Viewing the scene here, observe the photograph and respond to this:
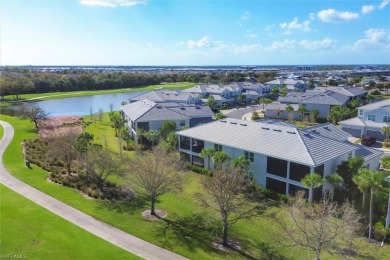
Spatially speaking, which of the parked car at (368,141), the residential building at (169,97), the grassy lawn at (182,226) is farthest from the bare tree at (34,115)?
the parked car at (368,141)

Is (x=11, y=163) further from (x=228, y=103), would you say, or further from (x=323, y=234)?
(x=228, y=103)

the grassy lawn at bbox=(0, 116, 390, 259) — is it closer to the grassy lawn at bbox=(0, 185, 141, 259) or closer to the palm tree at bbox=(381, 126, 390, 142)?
the grassy lawn at bbox=(0, 185, 141, 259)

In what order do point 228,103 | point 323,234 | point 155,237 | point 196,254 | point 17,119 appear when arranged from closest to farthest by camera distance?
1. point 323,234
2. point 196,254
3. point 155,237
4. point 17,119
5. point 228,103

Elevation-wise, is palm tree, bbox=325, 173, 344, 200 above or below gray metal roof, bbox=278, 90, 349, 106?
below

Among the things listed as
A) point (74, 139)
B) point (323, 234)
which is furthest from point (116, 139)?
point (323, 234)

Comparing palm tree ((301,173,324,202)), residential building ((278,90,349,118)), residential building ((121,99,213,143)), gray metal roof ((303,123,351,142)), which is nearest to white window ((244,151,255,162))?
palm tree ((301,173,324,202))
